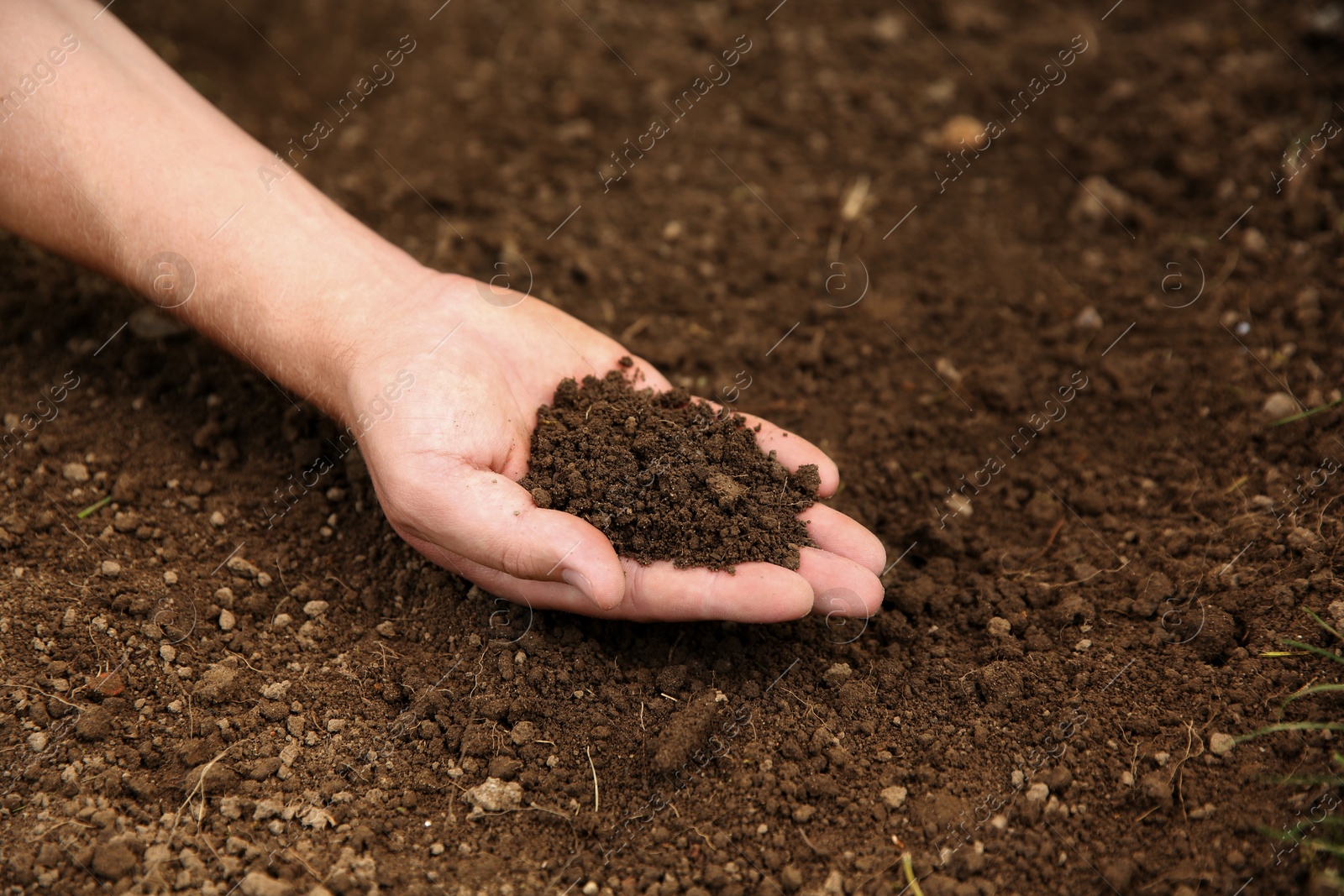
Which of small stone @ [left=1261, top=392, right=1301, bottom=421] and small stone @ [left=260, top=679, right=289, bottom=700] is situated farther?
small stone @ [left=1261, top=392, right=1301, bottom=421]

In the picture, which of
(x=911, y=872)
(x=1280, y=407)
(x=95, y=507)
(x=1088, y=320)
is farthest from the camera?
(x=1088, y=320)

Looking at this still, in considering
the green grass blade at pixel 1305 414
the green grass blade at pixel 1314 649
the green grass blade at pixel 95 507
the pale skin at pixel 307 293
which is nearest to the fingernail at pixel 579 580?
the pale skin at pixel 307 293

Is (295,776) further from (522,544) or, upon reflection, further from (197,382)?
(197,382)

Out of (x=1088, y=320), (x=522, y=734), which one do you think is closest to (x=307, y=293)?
(x=522, y=734)

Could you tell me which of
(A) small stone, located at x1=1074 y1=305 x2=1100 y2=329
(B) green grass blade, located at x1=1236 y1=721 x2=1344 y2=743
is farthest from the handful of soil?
(A) small stone, located at x1=1074 y1=305 x2=1100 y2=329

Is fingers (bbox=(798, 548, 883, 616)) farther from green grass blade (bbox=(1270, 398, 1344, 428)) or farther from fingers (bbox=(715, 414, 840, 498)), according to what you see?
green grass blade (bbox=(1270, 398, 1344, 428))

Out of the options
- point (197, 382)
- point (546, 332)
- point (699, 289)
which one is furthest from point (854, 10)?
point (197, 382)

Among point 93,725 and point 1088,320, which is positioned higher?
point 1088,320

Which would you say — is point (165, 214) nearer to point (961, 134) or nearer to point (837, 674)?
point (837, 674)
